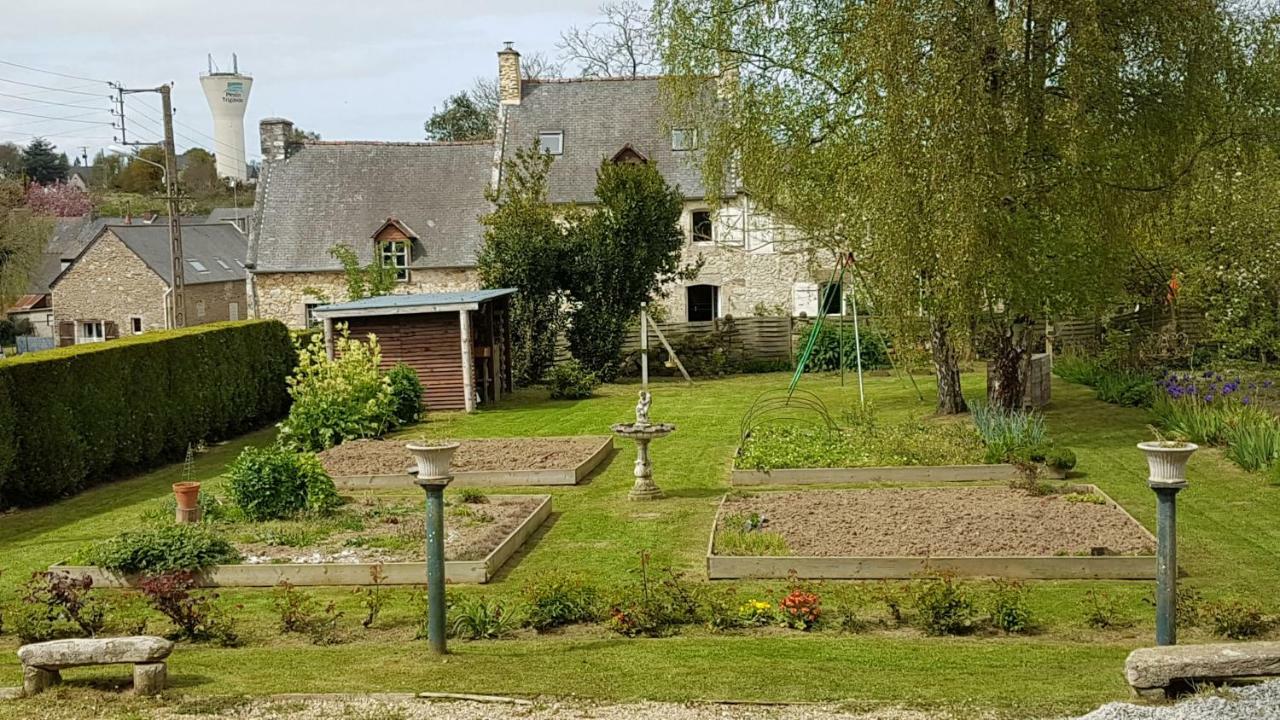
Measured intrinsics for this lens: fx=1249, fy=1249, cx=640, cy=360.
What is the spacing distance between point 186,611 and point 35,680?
1.45 m

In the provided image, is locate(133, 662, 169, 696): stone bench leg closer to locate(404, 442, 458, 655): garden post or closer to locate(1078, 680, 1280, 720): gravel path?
locate(404, 442, 458, 655): garden post

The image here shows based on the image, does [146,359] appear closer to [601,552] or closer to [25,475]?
[25,475]

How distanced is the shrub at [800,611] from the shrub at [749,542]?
1.67 metres

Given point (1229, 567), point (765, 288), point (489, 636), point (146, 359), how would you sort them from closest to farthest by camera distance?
point (489, 636) → point (1229, 567) → point (146, 359) → point (765, 288)

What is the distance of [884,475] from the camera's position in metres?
14.9

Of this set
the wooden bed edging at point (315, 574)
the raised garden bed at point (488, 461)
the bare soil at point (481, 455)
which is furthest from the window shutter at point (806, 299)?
the wooden bed edging at point (315, 574)

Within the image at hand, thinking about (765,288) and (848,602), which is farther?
(765,288)

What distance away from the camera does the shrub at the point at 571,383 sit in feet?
82.1

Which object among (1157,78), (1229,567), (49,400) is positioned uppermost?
(1157,78)

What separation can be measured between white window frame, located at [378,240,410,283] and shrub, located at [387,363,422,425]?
511 inches

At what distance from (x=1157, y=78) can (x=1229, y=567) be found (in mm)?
8415

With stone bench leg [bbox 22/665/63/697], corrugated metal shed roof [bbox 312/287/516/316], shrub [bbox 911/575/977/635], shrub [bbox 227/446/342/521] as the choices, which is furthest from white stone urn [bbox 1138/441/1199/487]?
corrugated metal shed roof [bbox 312/287/516/316]

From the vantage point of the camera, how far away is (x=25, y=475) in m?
15.1

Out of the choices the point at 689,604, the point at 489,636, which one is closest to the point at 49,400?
the point at 489,636
